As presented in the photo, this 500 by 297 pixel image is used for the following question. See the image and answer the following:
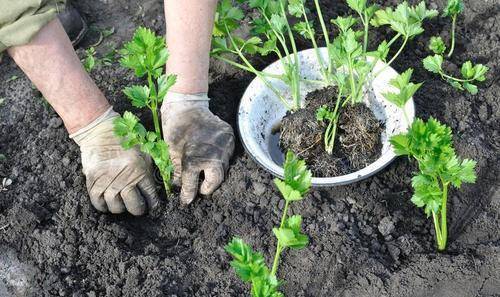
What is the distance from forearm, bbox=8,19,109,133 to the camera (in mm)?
2232

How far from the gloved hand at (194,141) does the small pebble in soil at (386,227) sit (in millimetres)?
603

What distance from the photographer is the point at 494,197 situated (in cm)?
232

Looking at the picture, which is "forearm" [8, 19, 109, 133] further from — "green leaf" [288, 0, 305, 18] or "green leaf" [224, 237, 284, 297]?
"green leaf" [224, 237, 284, 297]

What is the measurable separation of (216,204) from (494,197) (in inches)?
39.6

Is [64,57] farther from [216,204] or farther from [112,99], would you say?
[216,204]

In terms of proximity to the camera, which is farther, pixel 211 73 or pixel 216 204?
pixel 211 73

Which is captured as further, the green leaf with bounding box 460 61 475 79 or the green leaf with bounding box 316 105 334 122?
the green leaf with bounding box 460 61 475 79

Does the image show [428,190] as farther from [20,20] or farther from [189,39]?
[20,20]

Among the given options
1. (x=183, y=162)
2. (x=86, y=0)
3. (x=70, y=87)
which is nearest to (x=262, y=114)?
(x=183, y=162)

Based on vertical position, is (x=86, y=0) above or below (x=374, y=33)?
above

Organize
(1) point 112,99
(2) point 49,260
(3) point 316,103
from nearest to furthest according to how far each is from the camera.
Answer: (2) point 49,260 → (3) point 316,103 → (1) point 112,99

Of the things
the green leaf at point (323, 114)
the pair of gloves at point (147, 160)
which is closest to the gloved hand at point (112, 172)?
the pair of gloves at point (147, 160)

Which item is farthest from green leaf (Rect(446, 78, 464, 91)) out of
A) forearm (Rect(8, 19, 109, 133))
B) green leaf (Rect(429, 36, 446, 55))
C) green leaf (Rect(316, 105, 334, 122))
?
forearm (Rect(8, 19, 109, 133))

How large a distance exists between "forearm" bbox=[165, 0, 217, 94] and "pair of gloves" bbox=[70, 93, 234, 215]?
0.11m
